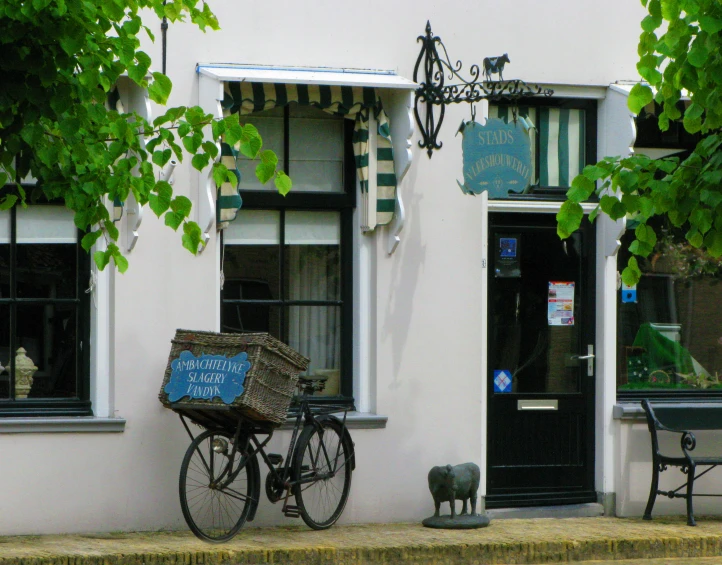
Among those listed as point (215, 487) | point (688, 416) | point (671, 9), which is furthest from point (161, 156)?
point (688, 416)

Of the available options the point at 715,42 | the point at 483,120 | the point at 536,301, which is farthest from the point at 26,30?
the point at 536,301

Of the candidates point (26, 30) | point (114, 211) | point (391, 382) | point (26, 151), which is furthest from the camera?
point (391, 382)

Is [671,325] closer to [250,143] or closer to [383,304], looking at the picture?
[383,304]

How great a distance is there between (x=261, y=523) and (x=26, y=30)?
449 cm

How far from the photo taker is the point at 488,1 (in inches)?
388

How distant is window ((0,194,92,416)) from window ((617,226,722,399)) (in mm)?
4091

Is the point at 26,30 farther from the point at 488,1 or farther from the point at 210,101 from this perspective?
the point at 488,1

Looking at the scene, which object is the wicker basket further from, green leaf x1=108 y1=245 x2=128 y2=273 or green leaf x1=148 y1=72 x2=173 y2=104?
green leaf x1=148 y1=72 x2=173 y2=104

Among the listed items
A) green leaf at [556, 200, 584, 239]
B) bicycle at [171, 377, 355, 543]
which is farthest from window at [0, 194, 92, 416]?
green leaf at [556, 200, 584, 239]

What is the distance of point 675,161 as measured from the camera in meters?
6.59

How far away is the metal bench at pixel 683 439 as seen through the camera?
970cm

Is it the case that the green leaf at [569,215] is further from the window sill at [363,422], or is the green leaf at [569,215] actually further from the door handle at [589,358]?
the door handle at [589,358]

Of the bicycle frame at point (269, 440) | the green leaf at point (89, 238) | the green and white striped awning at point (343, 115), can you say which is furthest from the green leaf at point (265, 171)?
the green and white striped awning at point (343, 115)

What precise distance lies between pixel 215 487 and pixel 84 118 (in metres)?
3.05
